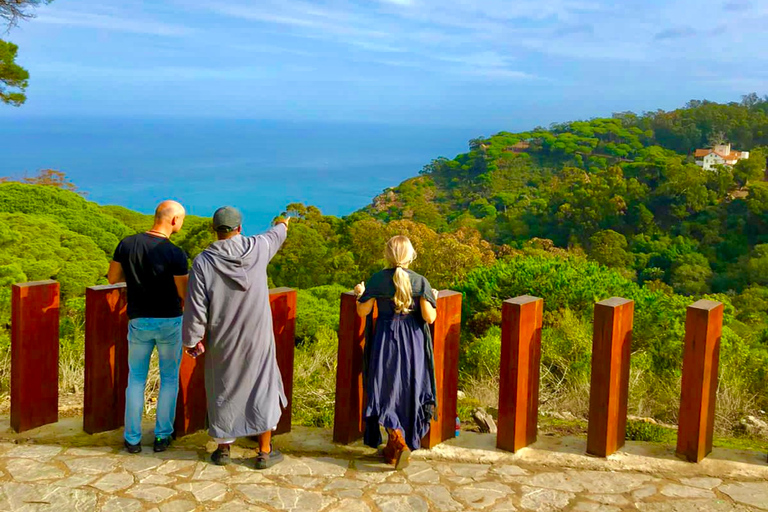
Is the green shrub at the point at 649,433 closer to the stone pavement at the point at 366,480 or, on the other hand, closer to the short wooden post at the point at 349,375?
the stone pavement at the point at 366,480

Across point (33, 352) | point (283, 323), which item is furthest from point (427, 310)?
point (33, 352)

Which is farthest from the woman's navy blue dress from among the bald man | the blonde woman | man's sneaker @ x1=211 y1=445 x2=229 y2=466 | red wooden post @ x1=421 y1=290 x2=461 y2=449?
the bald man

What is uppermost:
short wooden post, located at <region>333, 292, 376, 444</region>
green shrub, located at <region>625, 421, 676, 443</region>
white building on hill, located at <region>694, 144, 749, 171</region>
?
white building on hill, located at <region>694, 144, 749, 171</region>

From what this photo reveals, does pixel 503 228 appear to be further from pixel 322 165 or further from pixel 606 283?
pixel 322 165

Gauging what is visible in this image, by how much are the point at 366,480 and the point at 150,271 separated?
154 cm

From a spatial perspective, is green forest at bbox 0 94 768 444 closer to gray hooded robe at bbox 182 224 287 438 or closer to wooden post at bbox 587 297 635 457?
gray hooded robe at bbox 182 224 287 438

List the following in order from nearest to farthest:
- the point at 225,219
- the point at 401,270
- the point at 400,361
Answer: the point at 225,219, the point at 401,270, the point at 400,361

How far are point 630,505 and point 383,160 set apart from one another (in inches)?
6643

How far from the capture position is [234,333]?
3.91 m

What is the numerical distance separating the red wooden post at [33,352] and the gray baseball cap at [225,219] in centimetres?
115

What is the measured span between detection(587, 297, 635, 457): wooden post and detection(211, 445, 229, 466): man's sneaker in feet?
6.45

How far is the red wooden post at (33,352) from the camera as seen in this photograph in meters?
4.29

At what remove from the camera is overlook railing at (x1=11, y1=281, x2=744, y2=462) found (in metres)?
4.18

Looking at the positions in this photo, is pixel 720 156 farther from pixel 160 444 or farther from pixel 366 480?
pixel 160 444
